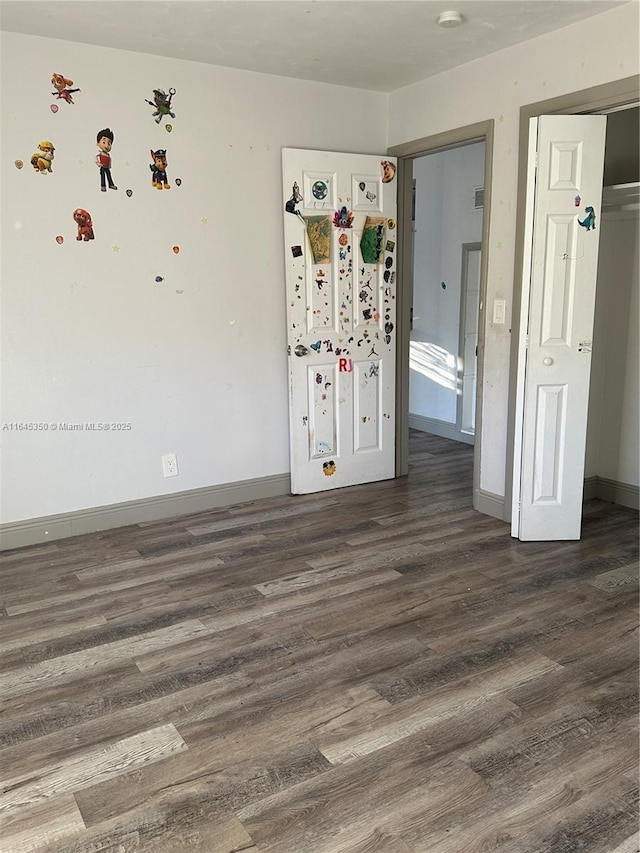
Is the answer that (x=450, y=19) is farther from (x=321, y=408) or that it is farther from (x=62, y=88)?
(x=321, y=408)

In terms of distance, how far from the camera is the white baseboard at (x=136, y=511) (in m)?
3.78

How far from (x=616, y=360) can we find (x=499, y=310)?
896 mm

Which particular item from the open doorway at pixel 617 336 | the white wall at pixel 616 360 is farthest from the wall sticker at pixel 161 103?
the white wall at pixel 616 360

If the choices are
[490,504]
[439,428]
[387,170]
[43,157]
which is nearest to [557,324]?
[490,504]

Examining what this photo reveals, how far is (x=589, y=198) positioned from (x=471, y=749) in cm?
267

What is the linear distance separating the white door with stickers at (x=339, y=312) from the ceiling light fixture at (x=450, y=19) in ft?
3.85

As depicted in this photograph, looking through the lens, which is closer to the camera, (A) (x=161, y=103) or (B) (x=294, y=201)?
(A) (x=161, y=103)

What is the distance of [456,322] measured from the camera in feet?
20.1

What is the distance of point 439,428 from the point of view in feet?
21.1

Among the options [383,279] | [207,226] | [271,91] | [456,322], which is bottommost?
[456,322]

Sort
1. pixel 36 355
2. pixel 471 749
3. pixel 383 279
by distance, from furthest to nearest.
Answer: pixel 383 279
pixel 36 355
pixel 471 749

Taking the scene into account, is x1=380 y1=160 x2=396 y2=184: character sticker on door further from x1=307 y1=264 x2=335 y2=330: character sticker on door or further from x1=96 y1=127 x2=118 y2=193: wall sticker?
x1=96 y1=127 x2=118 y2=193: wall sticker

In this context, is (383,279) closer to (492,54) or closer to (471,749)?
(492,54)

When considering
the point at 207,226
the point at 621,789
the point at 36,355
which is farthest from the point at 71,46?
the point at 621,789
